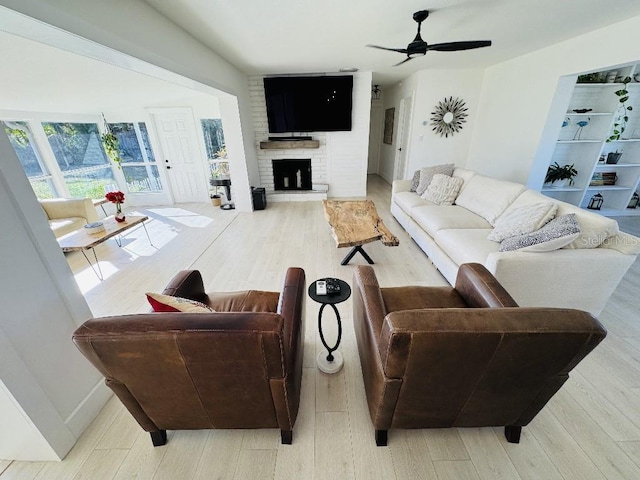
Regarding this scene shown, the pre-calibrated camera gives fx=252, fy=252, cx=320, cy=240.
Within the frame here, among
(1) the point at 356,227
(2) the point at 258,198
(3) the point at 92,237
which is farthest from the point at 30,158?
(1) the point at 356,227

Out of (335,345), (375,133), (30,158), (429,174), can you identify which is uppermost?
(375,133)

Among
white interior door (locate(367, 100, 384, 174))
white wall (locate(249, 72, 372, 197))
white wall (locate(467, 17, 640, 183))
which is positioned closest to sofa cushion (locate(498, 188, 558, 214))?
white wall (locate(467, 17, 640, 183))

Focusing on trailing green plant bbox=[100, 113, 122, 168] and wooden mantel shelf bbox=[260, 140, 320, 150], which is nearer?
trailing green plant bbox=[100, 113, 122, 168]

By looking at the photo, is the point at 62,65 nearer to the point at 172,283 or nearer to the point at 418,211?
the point at 172,283

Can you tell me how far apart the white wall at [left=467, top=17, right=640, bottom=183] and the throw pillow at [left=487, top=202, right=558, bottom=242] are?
214 cm

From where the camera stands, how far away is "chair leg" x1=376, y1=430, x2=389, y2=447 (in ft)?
4.10

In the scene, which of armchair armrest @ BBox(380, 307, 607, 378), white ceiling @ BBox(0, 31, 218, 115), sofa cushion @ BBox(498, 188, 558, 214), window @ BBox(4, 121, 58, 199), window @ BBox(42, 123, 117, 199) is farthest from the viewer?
window @ BBox(42, 123, 117, 199)

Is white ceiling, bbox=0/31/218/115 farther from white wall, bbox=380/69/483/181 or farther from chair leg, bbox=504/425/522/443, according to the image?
white wall, bbox=380/69/483/181

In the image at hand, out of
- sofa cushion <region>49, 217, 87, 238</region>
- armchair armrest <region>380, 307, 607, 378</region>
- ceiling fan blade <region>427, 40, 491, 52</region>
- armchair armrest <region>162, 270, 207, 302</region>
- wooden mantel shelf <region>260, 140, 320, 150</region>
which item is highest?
ceiling fan blade <region>427, 40, 491, 52</region>

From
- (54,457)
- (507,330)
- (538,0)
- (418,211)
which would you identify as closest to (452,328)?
(507,330)

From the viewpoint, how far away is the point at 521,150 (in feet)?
13.1

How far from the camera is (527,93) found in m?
3.86

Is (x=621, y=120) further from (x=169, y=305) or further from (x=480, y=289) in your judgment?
(x=169, y=305)

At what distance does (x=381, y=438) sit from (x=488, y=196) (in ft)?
9.02
